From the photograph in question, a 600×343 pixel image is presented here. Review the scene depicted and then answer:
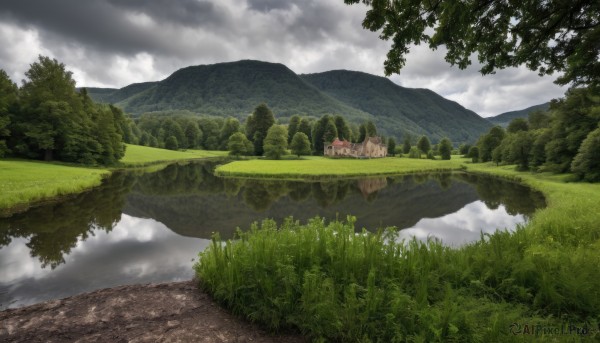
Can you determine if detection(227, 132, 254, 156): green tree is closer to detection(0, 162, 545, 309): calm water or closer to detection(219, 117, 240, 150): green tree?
detection(219, 117, 240, 150): green tree

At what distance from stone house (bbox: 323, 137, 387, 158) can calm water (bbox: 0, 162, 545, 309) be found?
5540 cm

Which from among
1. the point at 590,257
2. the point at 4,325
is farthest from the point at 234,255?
the point at 590,257

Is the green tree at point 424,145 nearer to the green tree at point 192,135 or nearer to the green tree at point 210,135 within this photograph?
the green tree at point 210,135

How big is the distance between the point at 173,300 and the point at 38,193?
67.8 feet

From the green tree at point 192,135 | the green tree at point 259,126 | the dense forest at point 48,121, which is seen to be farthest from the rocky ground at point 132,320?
the green tree at point 192,135

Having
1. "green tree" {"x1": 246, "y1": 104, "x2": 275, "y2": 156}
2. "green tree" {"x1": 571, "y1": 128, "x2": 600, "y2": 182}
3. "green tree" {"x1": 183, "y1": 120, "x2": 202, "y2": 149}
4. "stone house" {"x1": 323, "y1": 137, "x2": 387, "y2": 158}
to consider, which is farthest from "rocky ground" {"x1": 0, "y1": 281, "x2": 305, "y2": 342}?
"green tree" {"x1": 183, "y1": 120, "x2": 202, "y2": 149}

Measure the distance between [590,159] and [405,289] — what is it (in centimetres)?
3611

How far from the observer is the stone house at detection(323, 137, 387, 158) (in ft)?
295

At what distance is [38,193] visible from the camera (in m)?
20.3

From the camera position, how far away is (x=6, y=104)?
121 ft

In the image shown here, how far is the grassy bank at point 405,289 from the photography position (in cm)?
439

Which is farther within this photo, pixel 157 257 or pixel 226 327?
pixel 157 257

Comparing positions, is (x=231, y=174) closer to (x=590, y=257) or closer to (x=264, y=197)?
(x=264, y=197)

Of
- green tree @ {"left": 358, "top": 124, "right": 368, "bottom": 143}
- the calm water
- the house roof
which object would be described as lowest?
the calm water
